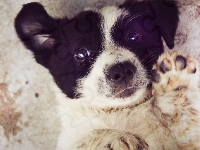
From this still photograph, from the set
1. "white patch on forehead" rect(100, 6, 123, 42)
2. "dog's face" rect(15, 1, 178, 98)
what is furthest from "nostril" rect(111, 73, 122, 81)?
"white patch on forehead" rect(100, 6, 123, 42)

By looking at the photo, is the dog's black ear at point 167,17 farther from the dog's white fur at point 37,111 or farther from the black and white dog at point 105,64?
the dog's white fur at point 37,111

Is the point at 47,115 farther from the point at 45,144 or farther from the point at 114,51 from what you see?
the point at 114,51

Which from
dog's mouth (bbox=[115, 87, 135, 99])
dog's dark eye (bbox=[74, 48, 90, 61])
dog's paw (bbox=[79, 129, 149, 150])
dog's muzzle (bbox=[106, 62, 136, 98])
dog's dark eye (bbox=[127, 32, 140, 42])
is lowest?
dog's paw (bbox=[79, 129, 149, 150])

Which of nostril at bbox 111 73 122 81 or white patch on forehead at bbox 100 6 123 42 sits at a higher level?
white patch on forehead at bbox 100 6 123 42

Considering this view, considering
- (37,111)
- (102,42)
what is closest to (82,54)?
(102,42)

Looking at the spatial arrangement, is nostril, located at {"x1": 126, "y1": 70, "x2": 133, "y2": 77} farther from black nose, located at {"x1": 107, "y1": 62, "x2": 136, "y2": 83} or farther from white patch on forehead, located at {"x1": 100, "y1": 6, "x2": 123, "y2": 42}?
white patch on forehead, located at {"x1": 100, "y1": 6, "x2": 123, "y2": 42}

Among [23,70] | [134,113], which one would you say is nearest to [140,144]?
[134,113]

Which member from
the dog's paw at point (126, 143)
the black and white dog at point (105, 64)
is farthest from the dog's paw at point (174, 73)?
the dog's paw at point (126, 143)


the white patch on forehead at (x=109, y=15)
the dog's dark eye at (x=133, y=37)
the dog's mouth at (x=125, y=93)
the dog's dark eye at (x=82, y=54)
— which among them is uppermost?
the white patch on forehead at (x=109, y=15)

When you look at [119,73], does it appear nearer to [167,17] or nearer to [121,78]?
[121,78]
